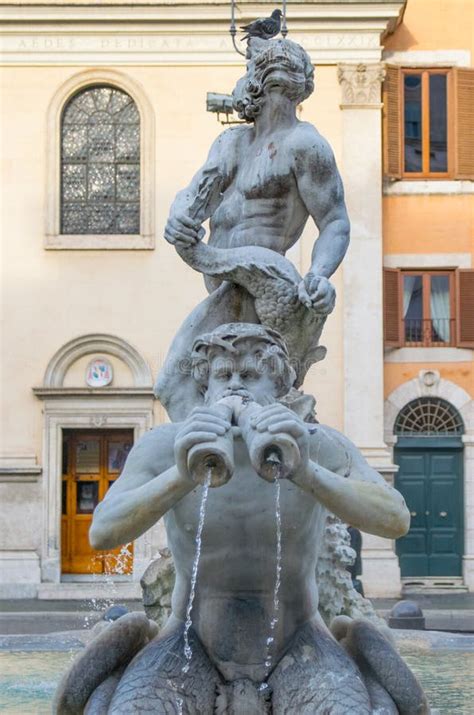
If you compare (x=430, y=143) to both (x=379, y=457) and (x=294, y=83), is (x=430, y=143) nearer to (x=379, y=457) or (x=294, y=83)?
(x=379, y=457)

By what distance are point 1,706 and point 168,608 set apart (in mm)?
1247

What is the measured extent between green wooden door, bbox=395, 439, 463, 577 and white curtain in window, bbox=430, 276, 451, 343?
1897mm

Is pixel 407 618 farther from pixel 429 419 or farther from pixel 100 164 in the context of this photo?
pixel 100 164

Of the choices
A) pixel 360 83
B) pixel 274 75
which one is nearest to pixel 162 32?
pixel 360 83

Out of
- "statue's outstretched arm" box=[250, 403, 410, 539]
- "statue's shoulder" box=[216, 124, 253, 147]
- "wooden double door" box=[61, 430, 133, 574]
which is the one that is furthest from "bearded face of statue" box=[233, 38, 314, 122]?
"wooden double door" box=[61, 430, 133, 574]

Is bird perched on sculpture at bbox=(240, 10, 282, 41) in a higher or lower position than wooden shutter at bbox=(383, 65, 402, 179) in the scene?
lower

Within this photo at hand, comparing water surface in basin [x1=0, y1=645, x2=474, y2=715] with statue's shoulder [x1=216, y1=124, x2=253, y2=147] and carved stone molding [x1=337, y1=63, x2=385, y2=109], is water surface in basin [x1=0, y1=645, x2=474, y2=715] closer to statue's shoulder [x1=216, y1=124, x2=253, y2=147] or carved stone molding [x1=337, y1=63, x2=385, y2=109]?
statue's shoulder [x1=216, y1=124, x2=253, y2=147]

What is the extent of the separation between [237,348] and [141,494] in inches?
21.7

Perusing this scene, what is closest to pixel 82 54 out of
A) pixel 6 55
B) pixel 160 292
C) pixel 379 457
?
pixel 6 55

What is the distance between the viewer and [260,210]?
23.7 ft

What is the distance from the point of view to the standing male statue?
22.3 feet

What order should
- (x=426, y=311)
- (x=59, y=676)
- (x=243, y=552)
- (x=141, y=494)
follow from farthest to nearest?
1. (x=426, y=311)
2. (x=59, y=676)
3. (x=243, y=552)
4. (x=141, y=494)

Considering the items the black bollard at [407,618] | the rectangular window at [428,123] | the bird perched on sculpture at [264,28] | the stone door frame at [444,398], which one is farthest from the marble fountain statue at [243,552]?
the rectangular window at [428,123]

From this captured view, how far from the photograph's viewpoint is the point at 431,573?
25438 mm
